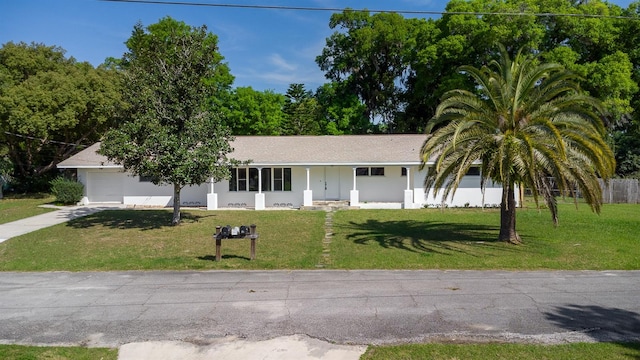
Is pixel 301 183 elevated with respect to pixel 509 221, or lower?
elevated

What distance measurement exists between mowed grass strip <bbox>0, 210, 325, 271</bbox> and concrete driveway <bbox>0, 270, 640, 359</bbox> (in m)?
1.11

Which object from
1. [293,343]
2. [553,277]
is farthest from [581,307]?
[293,343]

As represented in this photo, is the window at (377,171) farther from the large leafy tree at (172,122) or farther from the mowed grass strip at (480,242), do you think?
the large leafy tree at (172,122)

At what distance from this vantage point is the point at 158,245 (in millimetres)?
15086

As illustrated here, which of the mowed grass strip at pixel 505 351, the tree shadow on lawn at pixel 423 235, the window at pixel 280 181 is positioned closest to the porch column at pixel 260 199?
the window at pixel 280 181

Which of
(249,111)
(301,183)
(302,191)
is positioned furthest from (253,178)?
(249,111)

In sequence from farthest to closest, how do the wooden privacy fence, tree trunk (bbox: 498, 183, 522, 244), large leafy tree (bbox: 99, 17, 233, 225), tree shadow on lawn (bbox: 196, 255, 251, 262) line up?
the wooden privacy fence < large leafy tree (bbox: 99, 17, 233, 225) < tree trunk (bbox: 498, 183, 522, 244) < tree shadow on lawn (bbox: 196, 255, 251, 262)

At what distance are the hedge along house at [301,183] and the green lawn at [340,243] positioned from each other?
3735mm

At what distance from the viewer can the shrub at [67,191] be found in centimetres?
2552

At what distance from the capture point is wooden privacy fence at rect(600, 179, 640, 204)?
29203 millimetres

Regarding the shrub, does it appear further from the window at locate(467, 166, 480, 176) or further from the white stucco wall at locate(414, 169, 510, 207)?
the window at locate(467, 166, 480, 176)

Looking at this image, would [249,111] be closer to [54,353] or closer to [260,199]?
A: [260,199]

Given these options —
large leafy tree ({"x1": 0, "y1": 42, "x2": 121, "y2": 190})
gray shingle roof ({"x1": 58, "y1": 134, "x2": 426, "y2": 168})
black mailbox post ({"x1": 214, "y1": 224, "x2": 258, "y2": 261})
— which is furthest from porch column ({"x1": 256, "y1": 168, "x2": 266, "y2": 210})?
black mailbox post ({"x1": 214, "y1": 224, "x2": 258, "y2": 261})

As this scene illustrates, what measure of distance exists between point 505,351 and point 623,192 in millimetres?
29593
